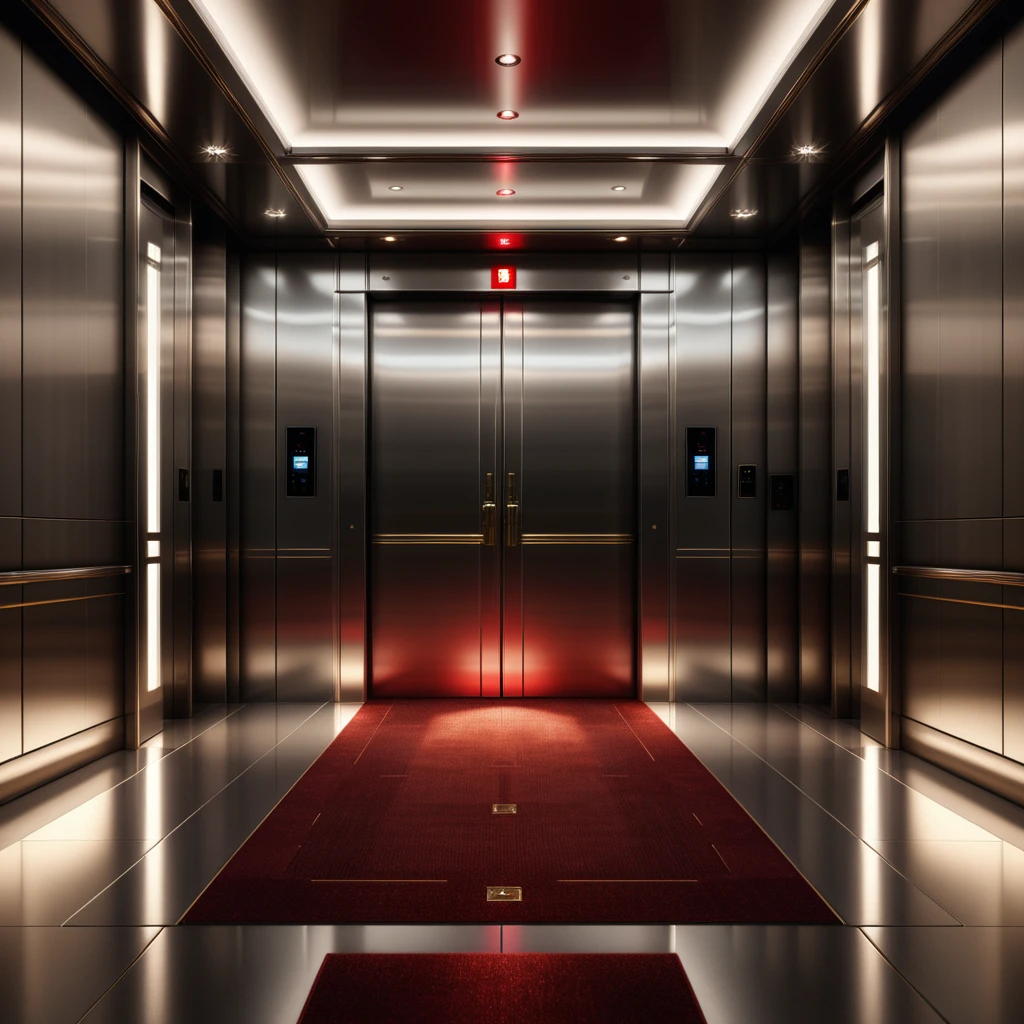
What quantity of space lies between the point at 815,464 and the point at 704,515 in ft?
2.84

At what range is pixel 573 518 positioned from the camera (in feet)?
23.8

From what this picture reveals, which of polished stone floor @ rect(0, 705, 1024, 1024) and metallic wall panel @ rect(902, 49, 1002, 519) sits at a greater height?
metallic wall panel @ rect(902, 49, 1002, 519)

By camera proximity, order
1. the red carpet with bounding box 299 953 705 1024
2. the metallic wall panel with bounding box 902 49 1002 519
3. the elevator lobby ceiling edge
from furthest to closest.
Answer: the metallic wall panel with bounding box 902 49 1002 519 < the elevator lobby ceiling edge < the red carpet with bounding box 299 953 705 1024

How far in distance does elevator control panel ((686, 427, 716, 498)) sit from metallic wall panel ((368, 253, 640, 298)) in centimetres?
119

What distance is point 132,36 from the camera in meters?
4.18

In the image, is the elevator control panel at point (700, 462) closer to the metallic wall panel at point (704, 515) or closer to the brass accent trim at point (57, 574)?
the metallic wall panel at point (704, 515)

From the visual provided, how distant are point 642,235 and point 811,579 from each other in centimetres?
271

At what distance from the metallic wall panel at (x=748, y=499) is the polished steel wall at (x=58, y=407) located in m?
4.23

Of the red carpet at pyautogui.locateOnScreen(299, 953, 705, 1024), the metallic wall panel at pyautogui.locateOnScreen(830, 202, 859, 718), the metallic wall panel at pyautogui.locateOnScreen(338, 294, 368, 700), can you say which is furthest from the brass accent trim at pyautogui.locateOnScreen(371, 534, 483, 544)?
the red carpet at pyautogui.locateOnScreen(299, 953, 705, 1024)

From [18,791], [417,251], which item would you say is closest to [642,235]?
[417,251]

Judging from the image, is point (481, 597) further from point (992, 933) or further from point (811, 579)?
point (992, 933)

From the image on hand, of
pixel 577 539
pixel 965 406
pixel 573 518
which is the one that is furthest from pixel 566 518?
pixel 965 406

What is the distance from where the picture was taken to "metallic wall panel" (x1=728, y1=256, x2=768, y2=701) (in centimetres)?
709

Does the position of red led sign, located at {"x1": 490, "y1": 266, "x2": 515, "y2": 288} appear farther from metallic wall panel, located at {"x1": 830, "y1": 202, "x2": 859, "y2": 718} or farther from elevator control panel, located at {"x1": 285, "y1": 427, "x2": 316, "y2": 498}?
metallic wall panel, located at {"x1": 830, "y1": 202, "x2": 859, "y2": 718}
